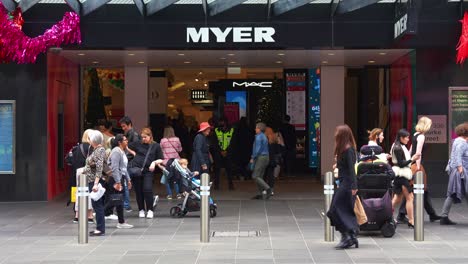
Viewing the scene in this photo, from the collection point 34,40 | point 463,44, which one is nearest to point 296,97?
point 463,44

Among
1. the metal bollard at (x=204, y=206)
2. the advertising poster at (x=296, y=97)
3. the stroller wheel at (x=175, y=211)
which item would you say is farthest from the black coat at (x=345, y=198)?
the advertising poster at (x=296, y=97)

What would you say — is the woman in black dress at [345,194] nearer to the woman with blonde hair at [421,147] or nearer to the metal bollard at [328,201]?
the metal bollard at [328,201]

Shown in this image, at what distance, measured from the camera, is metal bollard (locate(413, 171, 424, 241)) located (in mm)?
11352

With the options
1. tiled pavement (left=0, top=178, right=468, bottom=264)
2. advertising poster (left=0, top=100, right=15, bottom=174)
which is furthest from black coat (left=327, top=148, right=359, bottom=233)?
advertising poster (left=0, top=100, right=15, bottom=174)

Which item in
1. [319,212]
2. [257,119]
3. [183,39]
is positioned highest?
[183,39]

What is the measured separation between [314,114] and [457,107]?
7.03 meters

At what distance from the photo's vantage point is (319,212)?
1548cm

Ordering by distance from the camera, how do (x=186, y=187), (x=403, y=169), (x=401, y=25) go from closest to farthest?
(x=403, y=169) < (x=186, y=187) < (x=401, y=25)

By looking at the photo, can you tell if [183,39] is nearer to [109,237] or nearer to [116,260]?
[109,237]

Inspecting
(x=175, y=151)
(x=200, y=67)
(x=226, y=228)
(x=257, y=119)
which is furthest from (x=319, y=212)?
(x=257, y=119)

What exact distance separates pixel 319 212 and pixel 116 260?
6.18 m

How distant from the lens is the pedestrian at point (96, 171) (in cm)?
1219

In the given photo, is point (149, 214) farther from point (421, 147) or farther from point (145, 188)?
point (421, 147)

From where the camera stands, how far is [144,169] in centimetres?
1458
